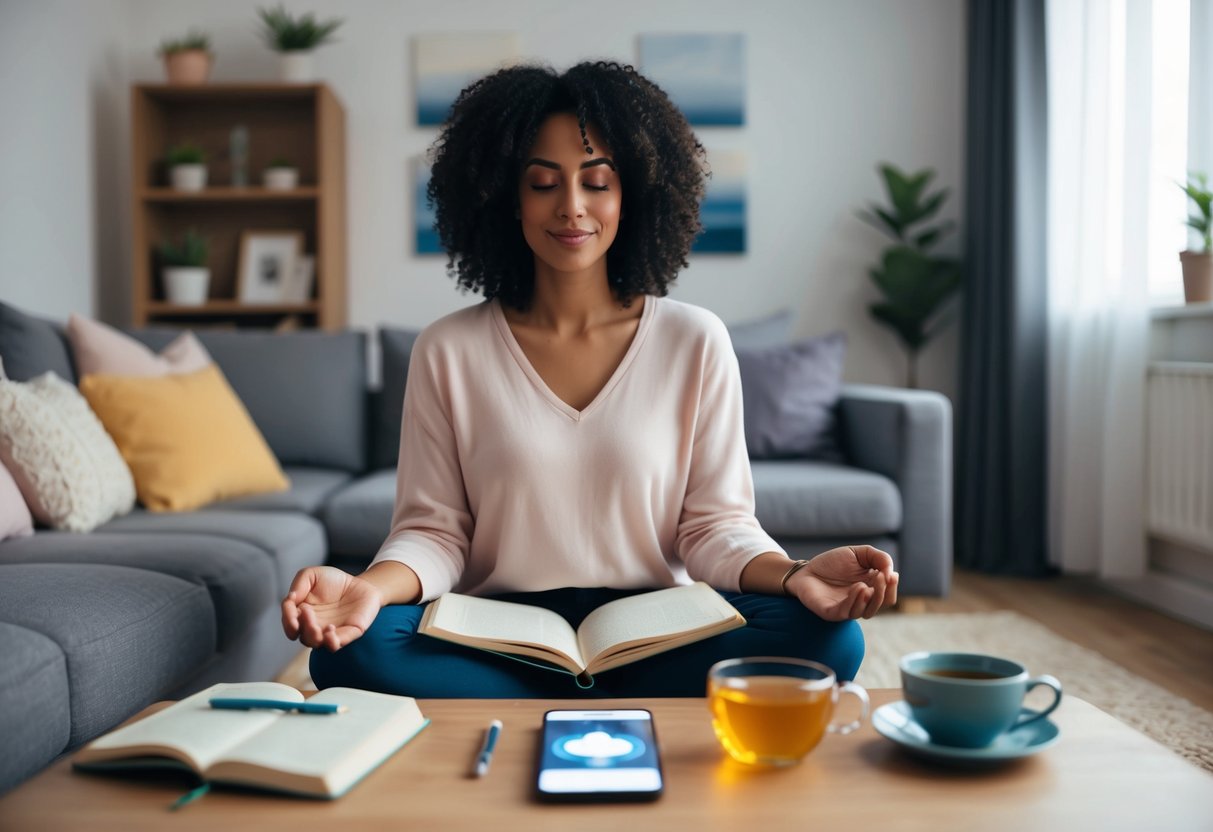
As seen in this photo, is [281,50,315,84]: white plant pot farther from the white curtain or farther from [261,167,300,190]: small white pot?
the white curtain

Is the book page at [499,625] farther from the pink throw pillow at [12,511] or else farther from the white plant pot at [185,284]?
the white plant pot at [185,284]

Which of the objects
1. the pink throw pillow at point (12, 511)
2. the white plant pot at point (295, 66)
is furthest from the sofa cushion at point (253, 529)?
the white plant pot at point (295, 66)

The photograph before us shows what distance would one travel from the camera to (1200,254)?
8.03ft

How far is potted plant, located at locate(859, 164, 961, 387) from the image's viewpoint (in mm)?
3502

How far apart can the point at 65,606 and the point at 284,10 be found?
3038 millimetres

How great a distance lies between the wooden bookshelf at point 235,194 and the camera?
3512 millimetres

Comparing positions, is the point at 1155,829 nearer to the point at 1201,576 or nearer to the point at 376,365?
the point at 1201,576

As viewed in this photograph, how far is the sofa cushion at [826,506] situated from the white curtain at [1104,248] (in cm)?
71

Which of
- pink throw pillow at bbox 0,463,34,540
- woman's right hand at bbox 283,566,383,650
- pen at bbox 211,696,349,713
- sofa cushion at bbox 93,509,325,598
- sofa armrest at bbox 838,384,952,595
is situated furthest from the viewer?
sofa armrest at bbox 838,384,952,595

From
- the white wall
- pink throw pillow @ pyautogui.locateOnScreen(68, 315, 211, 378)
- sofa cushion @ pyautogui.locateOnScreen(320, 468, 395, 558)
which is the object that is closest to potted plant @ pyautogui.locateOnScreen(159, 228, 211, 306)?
the white wall

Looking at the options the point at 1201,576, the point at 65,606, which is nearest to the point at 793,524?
the point at 1201,576

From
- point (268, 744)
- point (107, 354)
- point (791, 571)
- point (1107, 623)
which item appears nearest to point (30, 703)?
point (268, 744)

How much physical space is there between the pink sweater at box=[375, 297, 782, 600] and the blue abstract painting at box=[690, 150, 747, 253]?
2.36m

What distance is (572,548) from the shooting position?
131 cm
